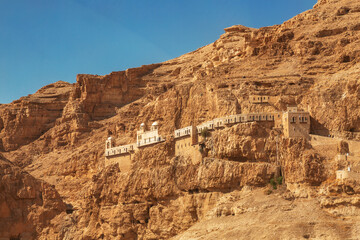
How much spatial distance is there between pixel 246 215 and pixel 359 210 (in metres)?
12.3

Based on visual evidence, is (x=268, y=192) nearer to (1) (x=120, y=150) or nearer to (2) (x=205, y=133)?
(2) (x=205, y=133)

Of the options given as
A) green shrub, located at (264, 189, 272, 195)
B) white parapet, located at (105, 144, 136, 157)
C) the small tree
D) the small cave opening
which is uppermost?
the small tree

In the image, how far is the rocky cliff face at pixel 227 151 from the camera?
9476cm

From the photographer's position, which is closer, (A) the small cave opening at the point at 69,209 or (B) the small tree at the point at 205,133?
(B) the small tree at the point at 205,133

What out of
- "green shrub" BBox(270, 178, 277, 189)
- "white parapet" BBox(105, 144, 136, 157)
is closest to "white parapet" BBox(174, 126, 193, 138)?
"white parapet" BBox(105, 144, 136, 157)

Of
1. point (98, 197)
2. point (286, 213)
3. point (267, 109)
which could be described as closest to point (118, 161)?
point (98, 197)

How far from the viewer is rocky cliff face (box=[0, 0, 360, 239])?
311 ft

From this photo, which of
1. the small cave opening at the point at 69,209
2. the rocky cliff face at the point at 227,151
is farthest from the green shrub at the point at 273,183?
the small cave opening at the point at 69,209

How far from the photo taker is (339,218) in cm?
8831

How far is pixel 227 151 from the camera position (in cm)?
10081

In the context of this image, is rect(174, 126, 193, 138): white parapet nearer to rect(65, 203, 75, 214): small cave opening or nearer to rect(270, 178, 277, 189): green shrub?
rect(270, 178, 277, 189): green shrub

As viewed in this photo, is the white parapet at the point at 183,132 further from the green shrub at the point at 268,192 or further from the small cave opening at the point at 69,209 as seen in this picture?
the small cave opening at the point at 69,209

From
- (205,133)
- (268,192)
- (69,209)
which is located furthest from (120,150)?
(268,192)

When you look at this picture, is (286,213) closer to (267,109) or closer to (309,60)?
(267,109)
